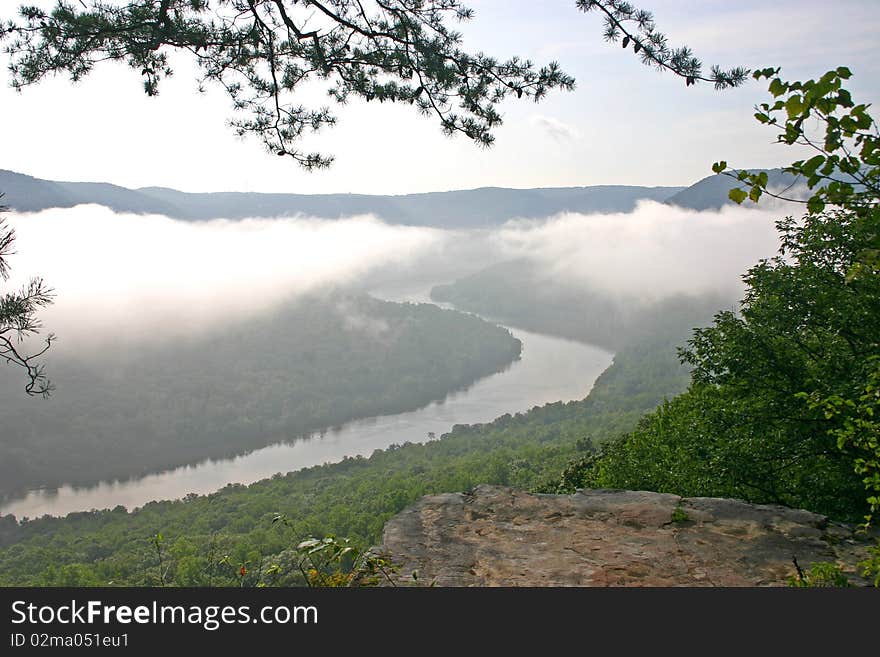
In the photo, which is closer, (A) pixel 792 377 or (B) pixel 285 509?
(A) pixel 792 377

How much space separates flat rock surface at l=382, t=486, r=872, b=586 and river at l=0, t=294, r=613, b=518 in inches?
2065

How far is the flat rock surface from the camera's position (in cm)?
304

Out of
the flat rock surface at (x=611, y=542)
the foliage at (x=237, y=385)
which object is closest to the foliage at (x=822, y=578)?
the flat rock surface at (x=611, y=542)

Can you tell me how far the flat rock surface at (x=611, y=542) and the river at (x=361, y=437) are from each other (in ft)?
172

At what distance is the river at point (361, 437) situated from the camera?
52.4 m

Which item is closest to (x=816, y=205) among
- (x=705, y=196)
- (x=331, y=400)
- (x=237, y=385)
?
(x=331, y=400)

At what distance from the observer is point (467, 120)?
4344 mm

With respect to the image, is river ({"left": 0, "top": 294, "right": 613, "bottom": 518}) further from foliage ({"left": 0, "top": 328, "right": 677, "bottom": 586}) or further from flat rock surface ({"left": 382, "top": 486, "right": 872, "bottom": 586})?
flat rock surface ({"left": 382, "top": 486, "right": 872, "bottom": 586})

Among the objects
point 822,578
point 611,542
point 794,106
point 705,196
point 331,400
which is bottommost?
point 331,400

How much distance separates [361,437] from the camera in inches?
2581

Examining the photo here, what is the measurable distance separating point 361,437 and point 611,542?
63760mm

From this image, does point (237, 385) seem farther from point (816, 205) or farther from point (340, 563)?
point (816, 205)
